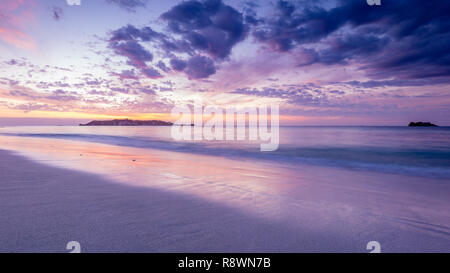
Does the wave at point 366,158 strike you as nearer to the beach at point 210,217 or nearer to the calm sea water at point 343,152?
the calm sea water at point 343,152

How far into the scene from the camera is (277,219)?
376cm

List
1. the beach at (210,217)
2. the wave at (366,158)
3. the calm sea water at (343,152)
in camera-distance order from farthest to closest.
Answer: the calm sea water at (343,152) → the wave at (366,158) → the beach at (210,217)

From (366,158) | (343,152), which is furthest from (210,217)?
(343,152)

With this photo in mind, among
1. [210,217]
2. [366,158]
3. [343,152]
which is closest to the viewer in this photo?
[210,217]

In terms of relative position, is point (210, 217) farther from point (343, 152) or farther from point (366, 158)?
point (343, 152)

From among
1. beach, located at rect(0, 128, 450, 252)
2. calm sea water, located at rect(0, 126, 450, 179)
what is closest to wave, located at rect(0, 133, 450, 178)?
calm sea water, located at rect(0, 126, 450, 179)

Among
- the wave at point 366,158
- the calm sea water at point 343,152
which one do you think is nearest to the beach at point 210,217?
the wave at point 366,158

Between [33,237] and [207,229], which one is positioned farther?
[207,229]

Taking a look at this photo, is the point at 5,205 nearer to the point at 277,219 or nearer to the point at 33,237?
the point at 33,237

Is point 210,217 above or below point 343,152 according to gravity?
above

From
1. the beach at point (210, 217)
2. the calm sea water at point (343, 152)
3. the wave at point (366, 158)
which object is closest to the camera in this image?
the beach at point (210, 217)

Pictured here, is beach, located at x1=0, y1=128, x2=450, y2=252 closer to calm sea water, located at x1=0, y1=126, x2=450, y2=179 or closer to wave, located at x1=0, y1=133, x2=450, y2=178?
wave, located at x1=0, y1=133, x2=450, y2=178
